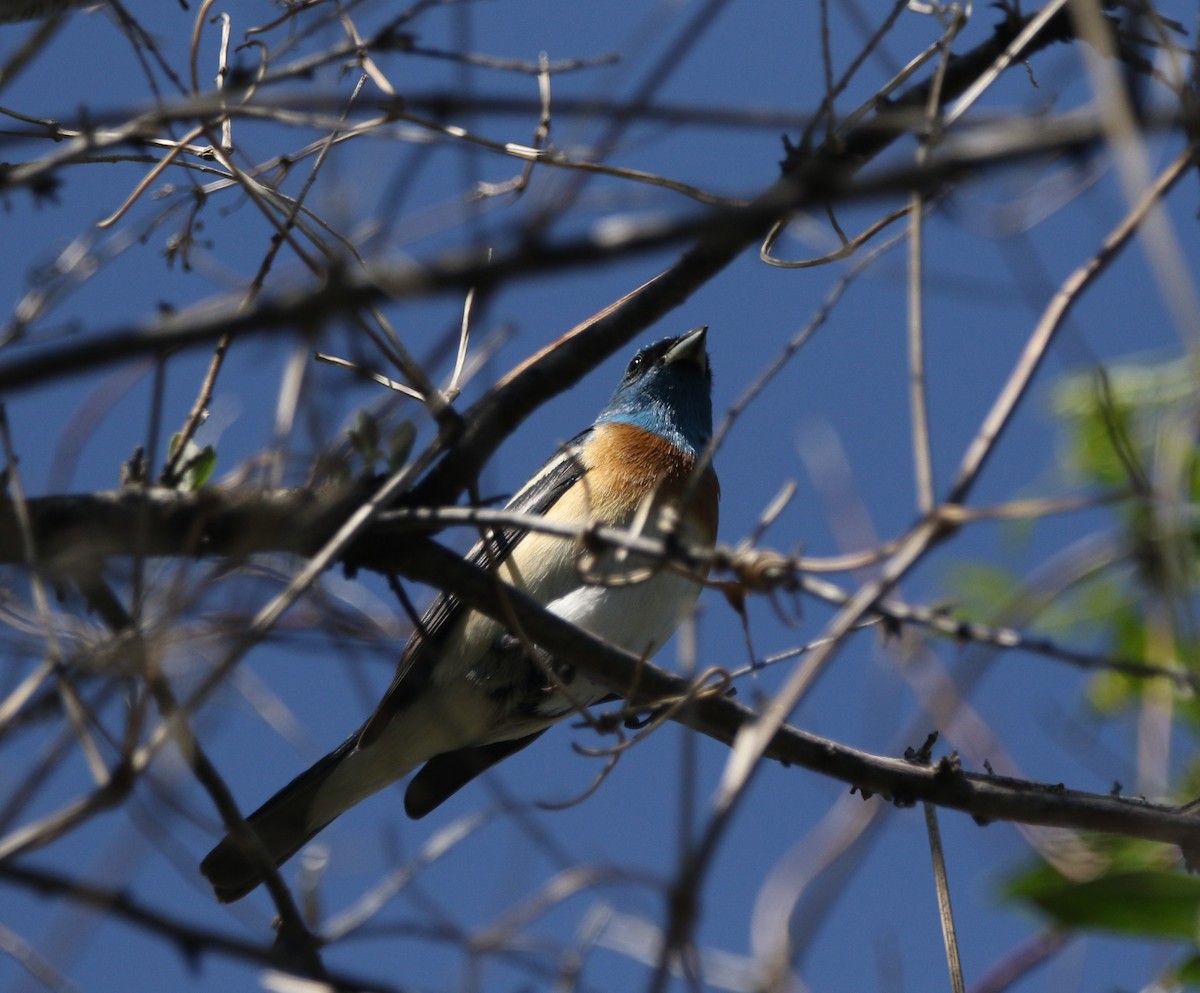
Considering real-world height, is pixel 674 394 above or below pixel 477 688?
above

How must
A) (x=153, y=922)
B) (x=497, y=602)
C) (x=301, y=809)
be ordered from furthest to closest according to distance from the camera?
(x=301, y=809), (x=497, y=602), (x=153, y=922)

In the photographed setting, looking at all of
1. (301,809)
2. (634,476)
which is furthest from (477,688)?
(634,476)

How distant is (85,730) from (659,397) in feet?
14.2

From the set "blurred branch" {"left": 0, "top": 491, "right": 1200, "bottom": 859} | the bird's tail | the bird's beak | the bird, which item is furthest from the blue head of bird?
"blurred branch" {"left": 0, "top": 491, "right": 1200, "bottom": 859}

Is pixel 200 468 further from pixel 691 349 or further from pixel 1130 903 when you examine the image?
pixel 691 349

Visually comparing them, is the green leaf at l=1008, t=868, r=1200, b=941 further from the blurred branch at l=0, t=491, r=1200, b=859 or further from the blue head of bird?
the blue head of bird

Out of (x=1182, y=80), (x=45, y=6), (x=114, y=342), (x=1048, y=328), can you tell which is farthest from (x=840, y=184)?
(x=45, y=6)

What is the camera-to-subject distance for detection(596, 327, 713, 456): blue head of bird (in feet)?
19.1

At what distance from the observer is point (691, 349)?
609 centimetres

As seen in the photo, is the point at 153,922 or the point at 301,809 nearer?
the point at 153,922

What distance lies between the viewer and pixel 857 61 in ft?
9.44

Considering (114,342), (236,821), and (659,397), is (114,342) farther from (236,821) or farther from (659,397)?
(659,397)

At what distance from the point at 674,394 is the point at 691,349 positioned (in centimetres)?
25

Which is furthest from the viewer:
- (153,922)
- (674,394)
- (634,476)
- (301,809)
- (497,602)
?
(674,394)
